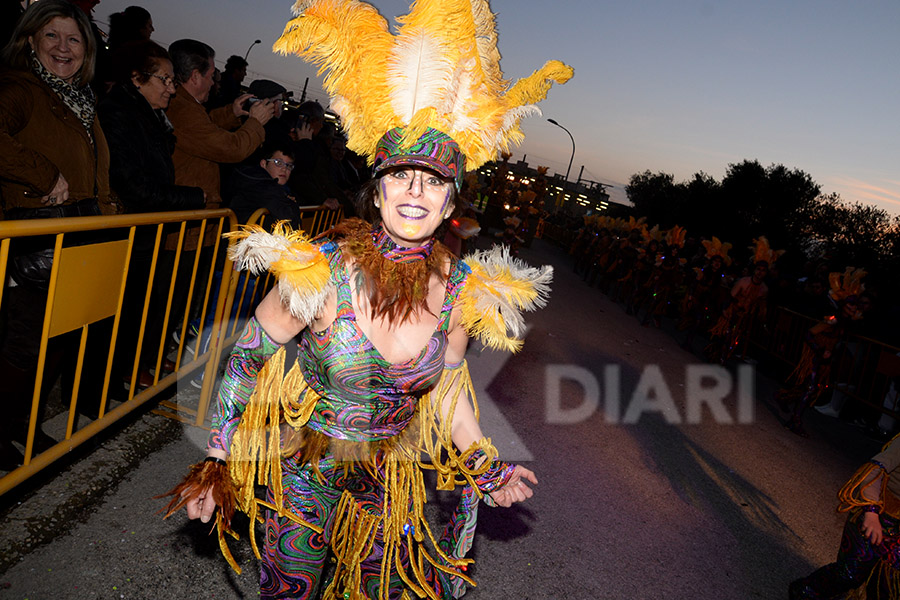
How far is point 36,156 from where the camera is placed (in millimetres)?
2479

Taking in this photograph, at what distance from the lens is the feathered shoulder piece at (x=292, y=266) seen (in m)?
1.62

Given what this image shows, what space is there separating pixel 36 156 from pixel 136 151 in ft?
2.47

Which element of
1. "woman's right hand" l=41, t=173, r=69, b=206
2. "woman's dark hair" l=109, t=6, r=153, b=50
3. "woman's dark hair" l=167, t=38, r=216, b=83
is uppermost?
"woman's dark hair" l=109, t=6, r=153, b=50

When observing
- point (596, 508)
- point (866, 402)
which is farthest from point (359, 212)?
point (866, 402)

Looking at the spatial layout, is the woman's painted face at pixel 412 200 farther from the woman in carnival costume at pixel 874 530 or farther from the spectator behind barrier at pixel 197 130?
the woman in carnival costume at pixel 874 530

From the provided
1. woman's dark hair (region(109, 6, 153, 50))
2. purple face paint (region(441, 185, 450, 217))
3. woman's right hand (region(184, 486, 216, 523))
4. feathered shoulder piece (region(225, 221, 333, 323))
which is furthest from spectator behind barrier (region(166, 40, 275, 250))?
purple face paint (region(441, 185, 450, 217))

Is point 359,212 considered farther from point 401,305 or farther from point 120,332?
point 120,332

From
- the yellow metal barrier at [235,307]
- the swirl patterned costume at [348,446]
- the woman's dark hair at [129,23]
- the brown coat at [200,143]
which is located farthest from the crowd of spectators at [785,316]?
the woman's dark hair at [129,23]

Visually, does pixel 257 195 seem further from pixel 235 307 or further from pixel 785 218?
pixel 785 218

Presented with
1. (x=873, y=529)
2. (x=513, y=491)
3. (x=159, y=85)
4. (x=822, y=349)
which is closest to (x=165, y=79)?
(x=159, y=85)

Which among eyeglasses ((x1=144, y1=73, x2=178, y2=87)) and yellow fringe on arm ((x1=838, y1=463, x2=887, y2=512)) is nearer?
yellow fringe on arm ((x1=838, y1=463, x2=887, y2=512))

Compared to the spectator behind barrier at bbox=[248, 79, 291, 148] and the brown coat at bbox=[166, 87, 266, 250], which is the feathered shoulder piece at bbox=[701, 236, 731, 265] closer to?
the spectator behind barrier at bbox=[248, 79, 291, 148]

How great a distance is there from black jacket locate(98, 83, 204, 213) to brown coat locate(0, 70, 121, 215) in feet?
0.78

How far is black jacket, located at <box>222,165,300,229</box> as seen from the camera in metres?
4.38
